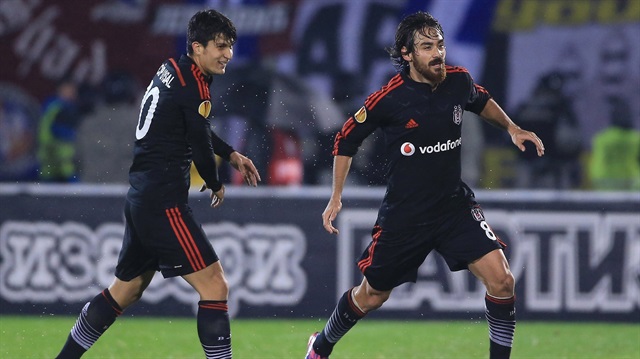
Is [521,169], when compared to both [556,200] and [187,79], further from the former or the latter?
[187,79]

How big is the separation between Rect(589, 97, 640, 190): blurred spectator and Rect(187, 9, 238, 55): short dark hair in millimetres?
8940

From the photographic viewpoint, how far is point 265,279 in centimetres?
1111

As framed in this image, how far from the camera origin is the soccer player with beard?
23.1 ft

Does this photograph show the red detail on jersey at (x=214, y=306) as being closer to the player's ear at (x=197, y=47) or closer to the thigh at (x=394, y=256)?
the thigh at (x=394, y=256)

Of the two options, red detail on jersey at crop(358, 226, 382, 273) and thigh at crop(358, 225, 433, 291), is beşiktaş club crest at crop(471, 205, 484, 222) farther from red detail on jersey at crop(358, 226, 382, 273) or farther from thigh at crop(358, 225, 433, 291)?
red detail on jersey at crop(358, 226, 382, 273)

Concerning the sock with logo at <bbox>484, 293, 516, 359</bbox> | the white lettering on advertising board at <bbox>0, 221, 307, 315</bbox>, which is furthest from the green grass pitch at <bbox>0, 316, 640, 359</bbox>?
the sock with logo at <bbox>484, 293, 516, 359</bbox>

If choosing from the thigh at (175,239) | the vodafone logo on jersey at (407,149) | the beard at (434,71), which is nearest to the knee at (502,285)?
the vodafone logo on jersey at (407,149)

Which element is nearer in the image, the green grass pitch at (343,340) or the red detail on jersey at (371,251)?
the red detail on jersey at (371,251)

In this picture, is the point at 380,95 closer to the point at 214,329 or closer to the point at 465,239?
the point at 465,239

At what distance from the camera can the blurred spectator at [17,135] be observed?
17484mm

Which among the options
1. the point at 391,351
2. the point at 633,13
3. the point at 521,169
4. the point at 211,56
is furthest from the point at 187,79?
the point at 633,13

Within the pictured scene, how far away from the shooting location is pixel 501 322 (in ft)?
23.1

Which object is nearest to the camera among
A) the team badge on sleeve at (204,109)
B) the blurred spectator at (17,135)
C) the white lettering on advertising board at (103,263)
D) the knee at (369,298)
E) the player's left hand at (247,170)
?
the team badge on sleeve at (204,109)

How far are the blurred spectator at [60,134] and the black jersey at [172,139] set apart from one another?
890cm
